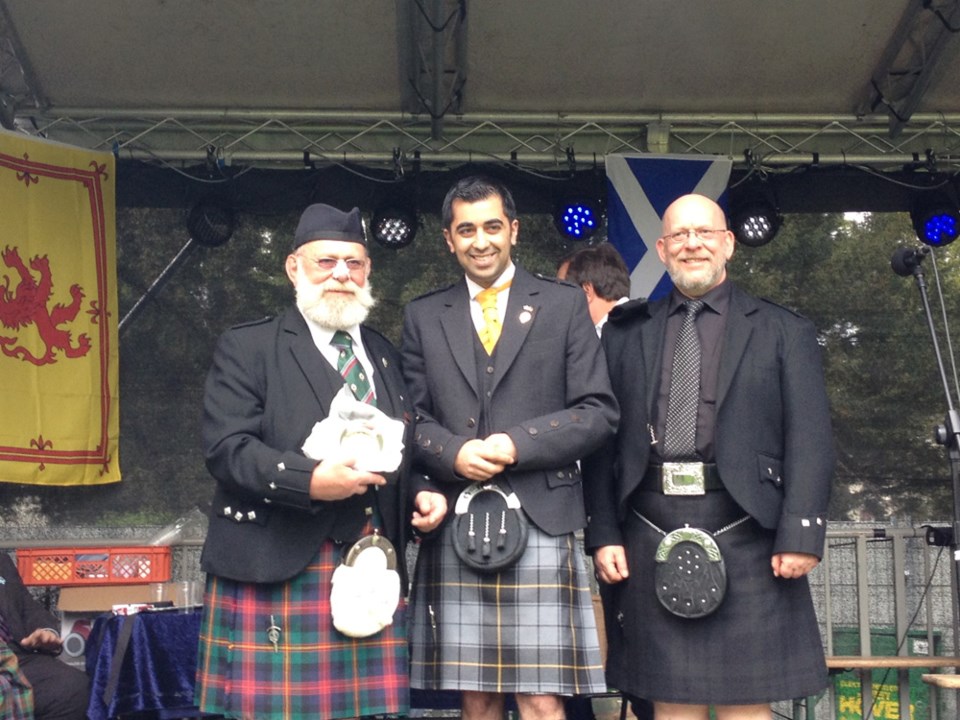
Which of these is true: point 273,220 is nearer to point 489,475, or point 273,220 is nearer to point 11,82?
point 11,82

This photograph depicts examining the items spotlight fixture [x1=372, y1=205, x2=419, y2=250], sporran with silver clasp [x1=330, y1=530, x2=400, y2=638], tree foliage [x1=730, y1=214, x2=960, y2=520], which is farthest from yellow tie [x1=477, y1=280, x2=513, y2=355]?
tree foliage [x1=730, y1=214, x2=960, y2=520]

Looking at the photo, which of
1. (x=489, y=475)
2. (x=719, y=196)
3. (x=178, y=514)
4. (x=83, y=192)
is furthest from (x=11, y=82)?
(x=489, y=475)

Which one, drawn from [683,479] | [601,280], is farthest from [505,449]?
[601,280]

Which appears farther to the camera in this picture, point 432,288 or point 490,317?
point 432,288

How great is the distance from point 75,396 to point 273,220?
1.29m

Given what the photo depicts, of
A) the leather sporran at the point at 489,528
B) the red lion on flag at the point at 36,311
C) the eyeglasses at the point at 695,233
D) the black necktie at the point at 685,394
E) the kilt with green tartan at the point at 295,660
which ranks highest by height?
the red lion on flag at the point at 36,311

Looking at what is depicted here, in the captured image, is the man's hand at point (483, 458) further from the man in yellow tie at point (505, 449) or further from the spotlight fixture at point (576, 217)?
the spotlight fixture at point (576, 217)

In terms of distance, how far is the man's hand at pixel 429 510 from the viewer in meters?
2.82

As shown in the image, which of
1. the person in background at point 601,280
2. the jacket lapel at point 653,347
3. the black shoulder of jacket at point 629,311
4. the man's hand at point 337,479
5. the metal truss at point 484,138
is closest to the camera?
the man's hand at point 337,479

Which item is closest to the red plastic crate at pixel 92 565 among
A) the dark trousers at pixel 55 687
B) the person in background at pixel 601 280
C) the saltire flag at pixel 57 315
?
the saltire flag at pixel 57 315

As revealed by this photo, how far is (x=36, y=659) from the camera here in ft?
14.9

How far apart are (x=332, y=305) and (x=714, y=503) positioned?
102 cm

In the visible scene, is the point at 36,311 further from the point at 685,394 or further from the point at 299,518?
the point at 685,394

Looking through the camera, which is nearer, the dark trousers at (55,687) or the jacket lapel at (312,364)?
the jacket lapel at (312,364)
